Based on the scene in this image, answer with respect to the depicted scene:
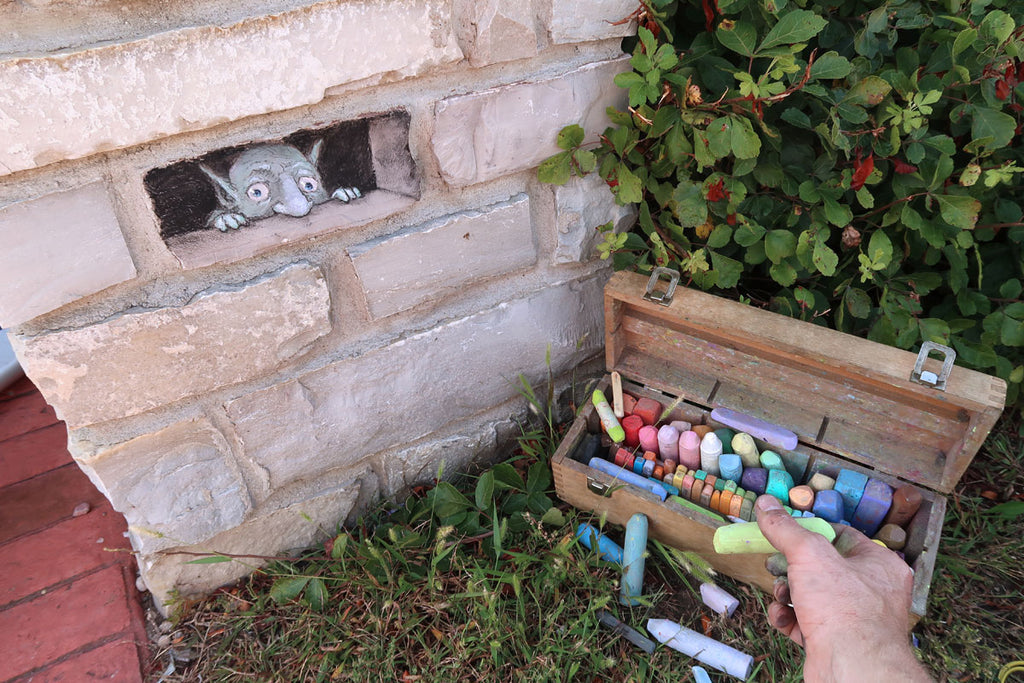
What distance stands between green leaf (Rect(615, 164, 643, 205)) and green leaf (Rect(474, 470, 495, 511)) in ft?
2.09

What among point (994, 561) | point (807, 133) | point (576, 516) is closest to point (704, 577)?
point (576, 516)

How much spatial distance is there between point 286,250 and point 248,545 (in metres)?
0.65

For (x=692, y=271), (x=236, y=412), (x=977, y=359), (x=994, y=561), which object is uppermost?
(x=692, y=271)

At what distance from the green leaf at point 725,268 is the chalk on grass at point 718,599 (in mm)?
606

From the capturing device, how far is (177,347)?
43.4 inches

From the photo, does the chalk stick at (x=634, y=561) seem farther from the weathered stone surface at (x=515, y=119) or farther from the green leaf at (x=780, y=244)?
the weathered stone surface at (x=515, y=119)

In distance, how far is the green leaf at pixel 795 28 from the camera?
1.00m

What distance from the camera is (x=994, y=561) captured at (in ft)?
4.56

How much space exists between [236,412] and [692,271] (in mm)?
901

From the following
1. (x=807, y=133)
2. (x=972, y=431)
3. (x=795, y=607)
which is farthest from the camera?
(x=807, y=133)

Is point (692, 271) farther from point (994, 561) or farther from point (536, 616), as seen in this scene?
point (994, 561)

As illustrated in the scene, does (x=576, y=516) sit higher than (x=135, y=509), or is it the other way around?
(x=135, y=509)

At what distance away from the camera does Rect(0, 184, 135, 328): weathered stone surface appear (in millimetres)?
913

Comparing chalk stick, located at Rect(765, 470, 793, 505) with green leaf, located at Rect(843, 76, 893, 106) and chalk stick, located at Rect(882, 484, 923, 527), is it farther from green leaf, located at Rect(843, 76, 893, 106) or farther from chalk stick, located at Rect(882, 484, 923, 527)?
green leaf, located at Rect(843, 76, 893, 106)
